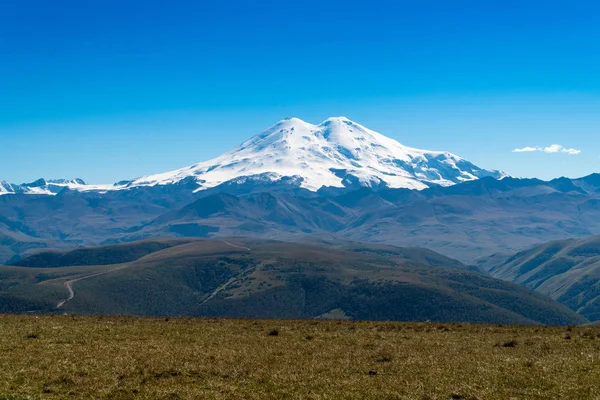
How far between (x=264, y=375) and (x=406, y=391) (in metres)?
7.77

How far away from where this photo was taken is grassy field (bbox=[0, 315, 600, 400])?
2945cm

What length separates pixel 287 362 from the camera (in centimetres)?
3619

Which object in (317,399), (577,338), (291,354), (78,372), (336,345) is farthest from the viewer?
(577,338)

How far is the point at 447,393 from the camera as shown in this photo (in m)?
29.2

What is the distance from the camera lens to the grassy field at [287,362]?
29.5 m

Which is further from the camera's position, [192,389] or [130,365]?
[130,365]

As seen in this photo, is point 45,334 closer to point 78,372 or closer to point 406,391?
point 78,372

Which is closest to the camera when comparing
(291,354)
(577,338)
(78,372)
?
(78,372)

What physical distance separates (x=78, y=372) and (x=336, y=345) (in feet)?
58.3

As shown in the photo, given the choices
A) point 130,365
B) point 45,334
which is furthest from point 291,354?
point 45,334

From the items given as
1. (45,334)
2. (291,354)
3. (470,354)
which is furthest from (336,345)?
(45,334)

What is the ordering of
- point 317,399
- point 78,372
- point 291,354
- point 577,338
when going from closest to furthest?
point 317,399
point 78,372
point 291,354
point 577,338

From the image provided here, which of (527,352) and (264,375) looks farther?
(527,352)

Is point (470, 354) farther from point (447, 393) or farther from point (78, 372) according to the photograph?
point (78, 372)
